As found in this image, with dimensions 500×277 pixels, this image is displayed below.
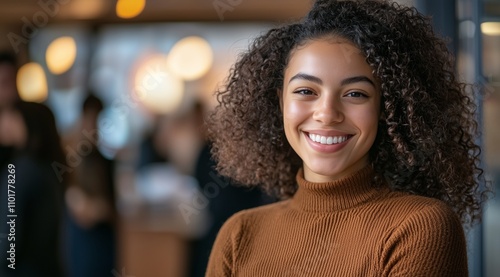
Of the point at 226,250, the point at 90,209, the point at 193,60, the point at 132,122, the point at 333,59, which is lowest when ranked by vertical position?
the point at 90,209

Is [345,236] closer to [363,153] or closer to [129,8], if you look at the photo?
[363,153]

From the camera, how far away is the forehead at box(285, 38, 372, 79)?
141 cm

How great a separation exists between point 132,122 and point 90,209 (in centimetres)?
164

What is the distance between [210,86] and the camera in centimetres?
575

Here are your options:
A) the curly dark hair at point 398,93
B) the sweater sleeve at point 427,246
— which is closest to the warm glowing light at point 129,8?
the curly dark hair at point 398,93

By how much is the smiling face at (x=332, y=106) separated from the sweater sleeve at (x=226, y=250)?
21cm

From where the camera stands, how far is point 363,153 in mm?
1442

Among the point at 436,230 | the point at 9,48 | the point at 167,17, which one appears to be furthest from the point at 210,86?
the point at 436,230

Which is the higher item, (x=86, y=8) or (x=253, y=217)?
(x=86, y=8)

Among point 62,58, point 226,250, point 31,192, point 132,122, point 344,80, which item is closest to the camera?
point 344,80

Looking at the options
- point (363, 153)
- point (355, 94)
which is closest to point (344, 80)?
point (355, 94)

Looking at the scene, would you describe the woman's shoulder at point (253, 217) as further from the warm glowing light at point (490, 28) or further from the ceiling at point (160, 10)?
the ceiling at point (160, 10)

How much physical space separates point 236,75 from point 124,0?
3741 millimetres

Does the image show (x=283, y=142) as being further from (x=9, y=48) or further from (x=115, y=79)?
(x=115, y=79)
